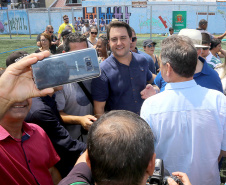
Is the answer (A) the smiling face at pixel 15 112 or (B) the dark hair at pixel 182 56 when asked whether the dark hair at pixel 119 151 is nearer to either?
(A) the smiling face at pixel 15 112

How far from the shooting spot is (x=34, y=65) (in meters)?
1.33

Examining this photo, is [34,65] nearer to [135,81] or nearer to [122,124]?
[122,124]

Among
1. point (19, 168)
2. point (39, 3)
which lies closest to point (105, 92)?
point (19, 168)

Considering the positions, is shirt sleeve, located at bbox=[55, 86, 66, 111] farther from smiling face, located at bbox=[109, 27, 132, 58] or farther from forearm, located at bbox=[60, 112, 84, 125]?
smiling face, located at bbox=[109, 27, 132, 58]

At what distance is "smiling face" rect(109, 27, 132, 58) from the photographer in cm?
286

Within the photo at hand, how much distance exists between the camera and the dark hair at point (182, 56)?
74.9 inches

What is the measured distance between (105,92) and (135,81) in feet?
1.30

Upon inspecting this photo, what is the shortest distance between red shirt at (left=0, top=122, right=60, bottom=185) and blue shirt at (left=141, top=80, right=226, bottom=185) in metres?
0.85

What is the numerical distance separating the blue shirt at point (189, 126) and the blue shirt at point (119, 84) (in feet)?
2.76

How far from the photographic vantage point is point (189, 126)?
72.5 inches

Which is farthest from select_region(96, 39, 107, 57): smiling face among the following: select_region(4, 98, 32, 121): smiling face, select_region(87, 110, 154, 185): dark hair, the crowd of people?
select_region(87, 110, 154, 185): dark hair

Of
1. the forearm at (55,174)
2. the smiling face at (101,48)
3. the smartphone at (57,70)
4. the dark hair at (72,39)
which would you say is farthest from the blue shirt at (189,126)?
the smiling face at (101,48)

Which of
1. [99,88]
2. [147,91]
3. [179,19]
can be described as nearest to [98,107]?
[99,88]

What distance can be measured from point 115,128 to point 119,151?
105mm
